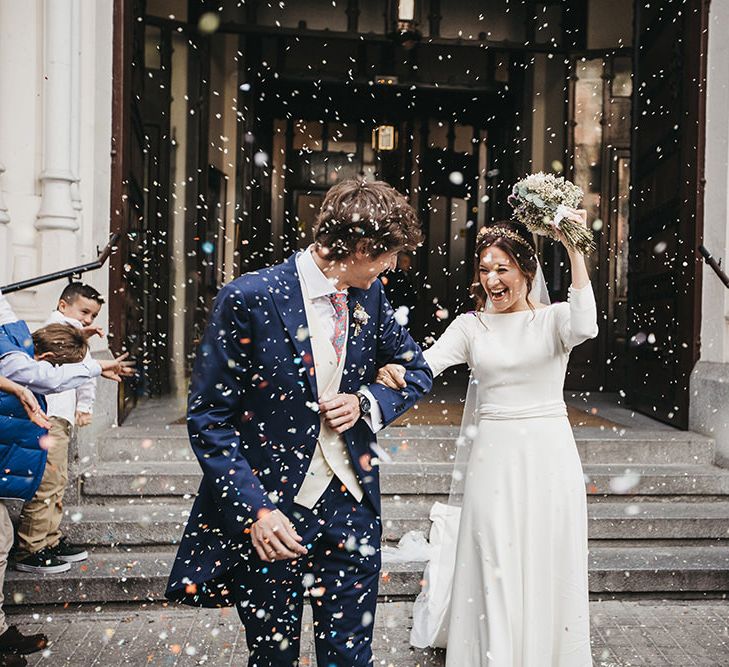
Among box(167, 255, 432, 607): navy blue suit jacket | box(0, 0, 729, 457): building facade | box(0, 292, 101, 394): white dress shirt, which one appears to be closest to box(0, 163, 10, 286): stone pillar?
box(0, 0, 729, 457): building facade

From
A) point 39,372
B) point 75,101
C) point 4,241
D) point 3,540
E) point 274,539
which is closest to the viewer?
point 274,539

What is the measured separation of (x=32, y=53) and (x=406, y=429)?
3926mm

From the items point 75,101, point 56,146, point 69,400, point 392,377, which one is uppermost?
point 75,101

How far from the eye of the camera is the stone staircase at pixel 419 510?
15.5 ft

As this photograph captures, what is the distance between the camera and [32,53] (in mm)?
5676

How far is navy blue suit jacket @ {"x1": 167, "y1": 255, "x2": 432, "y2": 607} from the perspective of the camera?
89.4 inches

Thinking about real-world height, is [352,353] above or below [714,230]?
below

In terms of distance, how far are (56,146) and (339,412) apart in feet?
14.0

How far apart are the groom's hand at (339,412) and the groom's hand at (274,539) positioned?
0.30 meters

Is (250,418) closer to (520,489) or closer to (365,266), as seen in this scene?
(365,266)

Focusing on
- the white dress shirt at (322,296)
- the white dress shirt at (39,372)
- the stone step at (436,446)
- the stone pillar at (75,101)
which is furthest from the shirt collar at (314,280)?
the stone pillar at (75,101)

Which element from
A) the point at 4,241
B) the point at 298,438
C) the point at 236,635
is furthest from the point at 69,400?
A: the point at 298,438

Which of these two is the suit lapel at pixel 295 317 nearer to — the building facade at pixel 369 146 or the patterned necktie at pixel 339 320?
the patterned necktie at pixel 339 320

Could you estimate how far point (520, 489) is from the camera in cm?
340
